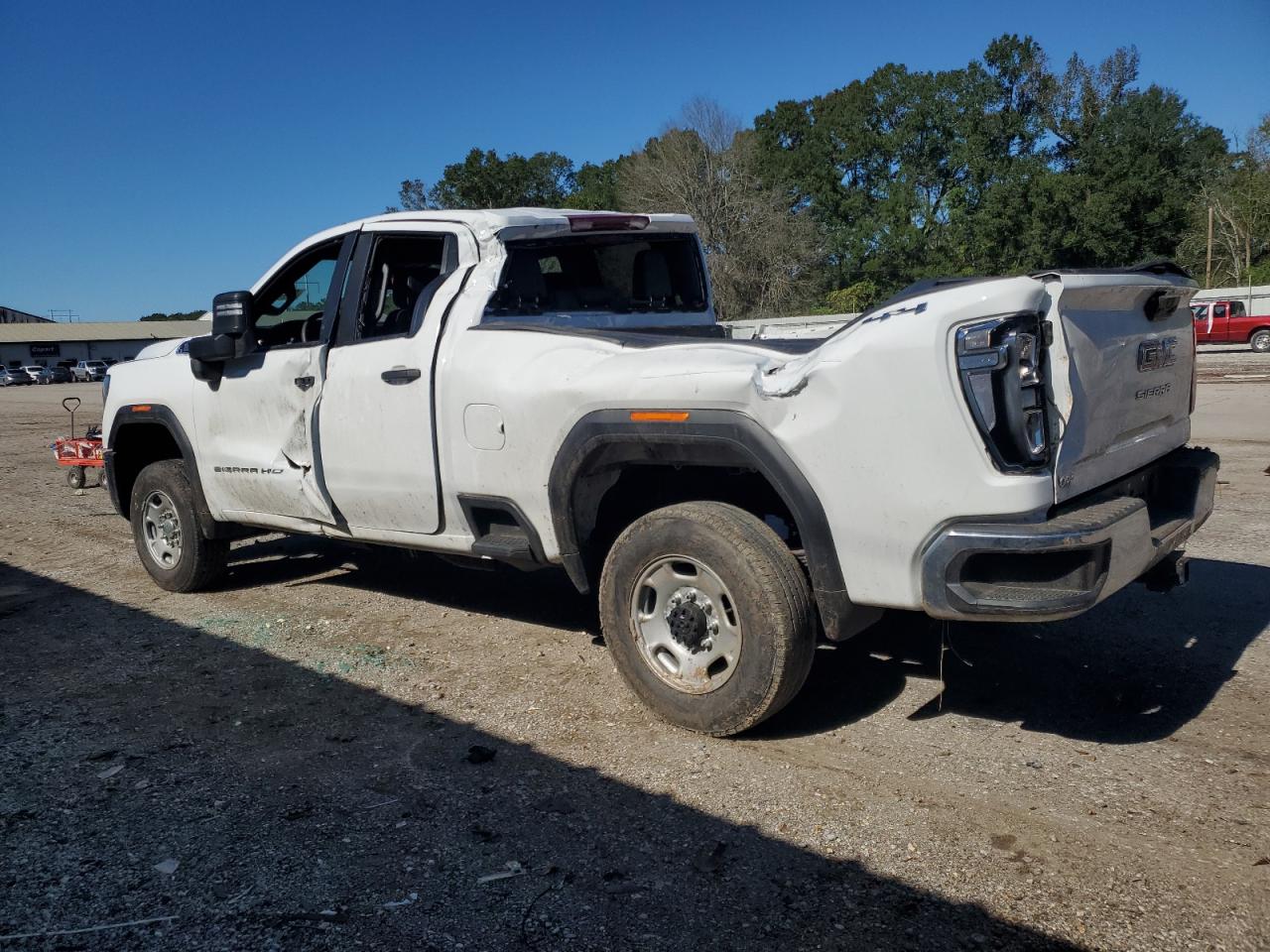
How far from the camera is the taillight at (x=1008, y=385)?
3203 millimetres

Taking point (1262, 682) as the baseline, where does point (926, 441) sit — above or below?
above

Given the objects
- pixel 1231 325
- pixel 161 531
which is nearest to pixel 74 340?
pixel 1231 325

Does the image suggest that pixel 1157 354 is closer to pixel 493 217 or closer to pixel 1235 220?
pixel 493 217

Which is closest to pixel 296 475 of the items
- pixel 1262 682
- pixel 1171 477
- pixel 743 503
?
pixel 743 503

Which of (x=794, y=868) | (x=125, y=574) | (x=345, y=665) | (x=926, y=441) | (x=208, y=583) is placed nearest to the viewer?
(x=794, y=868)

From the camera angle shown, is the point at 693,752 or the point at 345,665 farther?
the point at 345,665

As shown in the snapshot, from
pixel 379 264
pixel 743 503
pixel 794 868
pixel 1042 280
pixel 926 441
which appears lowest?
pixel 794 868

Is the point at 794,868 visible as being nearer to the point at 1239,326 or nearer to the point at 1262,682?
the point at 1262,682

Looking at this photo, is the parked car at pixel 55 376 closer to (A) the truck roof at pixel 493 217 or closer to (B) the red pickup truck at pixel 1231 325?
(B) the red pickup truck at pixel 1231 325

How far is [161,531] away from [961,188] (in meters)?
62.4

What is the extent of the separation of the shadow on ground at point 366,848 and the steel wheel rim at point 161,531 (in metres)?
2.00

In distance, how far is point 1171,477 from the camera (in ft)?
14.4

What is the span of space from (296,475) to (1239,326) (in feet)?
111

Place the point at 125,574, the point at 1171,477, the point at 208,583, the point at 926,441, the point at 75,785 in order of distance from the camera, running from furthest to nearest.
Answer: the point at 125,574 → the point at 208,583 → the point at 1171,477 → the point at 75,785 → the point at 926,441
